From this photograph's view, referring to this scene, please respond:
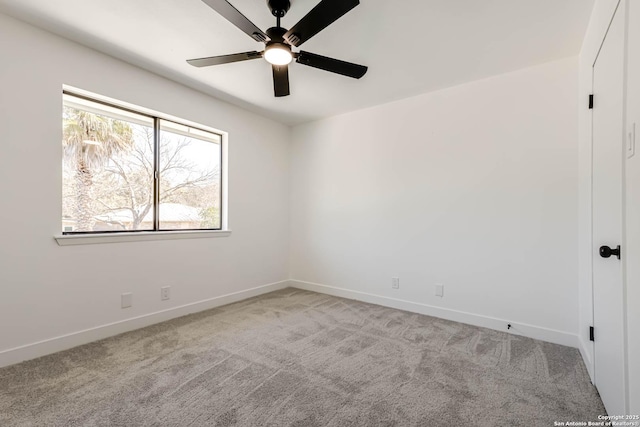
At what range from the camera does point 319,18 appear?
1.58m

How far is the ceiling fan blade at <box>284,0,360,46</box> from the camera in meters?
1.46

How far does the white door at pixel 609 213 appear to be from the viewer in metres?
1.40

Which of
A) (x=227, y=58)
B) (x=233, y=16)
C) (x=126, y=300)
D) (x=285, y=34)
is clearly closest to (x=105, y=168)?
(x=126, y=300)

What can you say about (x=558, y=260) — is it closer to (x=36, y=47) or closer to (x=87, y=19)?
(x=87, y=19)

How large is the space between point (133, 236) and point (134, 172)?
0.63m

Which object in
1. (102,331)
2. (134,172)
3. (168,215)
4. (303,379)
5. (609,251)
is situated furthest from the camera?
(168,215)

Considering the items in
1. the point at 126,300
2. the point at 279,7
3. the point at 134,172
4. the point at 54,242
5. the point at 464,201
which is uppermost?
the point at 279,7

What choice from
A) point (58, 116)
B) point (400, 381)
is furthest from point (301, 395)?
point (58, 116)

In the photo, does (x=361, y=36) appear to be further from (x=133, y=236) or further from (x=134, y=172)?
(x=133, y=236)

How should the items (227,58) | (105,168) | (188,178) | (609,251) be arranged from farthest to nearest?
1. (188,178)
2. (105,168)
3. (227,58)
4. (609,251)

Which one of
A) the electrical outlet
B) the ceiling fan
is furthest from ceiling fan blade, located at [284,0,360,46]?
the electrical outlet

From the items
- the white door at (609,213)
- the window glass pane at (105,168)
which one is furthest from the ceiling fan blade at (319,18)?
the window glass pane at (105,168)

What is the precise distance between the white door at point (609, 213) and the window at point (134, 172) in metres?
3.45

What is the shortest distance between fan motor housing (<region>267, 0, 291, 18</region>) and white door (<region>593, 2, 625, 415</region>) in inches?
67.5
